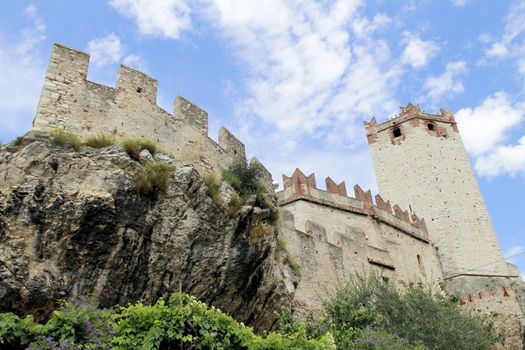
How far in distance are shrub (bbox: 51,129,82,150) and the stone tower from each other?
23.1 metres

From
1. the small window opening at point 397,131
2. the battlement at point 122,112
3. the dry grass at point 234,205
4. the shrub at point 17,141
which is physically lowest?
the dry grass at point 234,205

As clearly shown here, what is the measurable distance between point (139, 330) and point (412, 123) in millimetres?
29330

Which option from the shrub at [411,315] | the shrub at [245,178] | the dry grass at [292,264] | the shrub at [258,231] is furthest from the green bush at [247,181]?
the shrub at [411,315]

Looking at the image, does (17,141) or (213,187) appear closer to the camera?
(17,141)

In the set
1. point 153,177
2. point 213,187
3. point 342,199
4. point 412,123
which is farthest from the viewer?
point 412,123

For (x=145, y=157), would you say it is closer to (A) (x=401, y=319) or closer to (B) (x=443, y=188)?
(A) (x=401, y=319)

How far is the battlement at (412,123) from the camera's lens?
3447 cm

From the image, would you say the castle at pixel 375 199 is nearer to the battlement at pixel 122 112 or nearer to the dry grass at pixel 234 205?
the battlement at pixel 122 112

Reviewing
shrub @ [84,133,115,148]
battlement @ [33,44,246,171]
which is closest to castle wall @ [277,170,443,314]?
battlement @ [33,44,246,171]

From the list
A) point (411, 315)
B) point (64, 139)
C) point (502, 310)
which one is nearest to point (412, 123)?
point (502, 310)

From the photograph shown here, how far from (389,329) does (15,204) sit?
9567 mm

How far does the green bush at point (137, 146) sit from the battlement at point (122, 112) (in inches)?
31.2

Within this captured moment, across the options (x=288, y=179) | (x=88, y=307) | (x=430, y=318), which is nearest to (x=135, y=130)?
(x=88, y=307)

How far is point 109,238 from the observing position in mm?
10305
